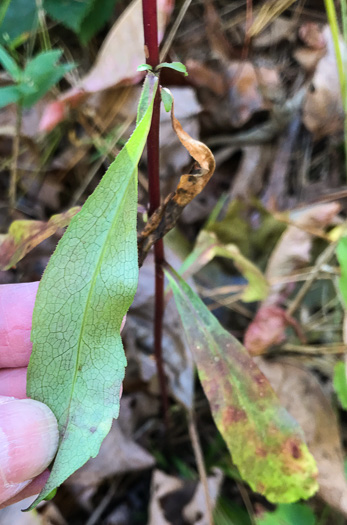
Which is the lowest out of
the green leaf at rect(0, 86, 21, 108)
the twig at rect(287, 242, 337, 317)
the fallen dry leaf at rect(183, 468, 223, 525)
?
the fallen dry leaf at rect(183, 468, 223, 525)

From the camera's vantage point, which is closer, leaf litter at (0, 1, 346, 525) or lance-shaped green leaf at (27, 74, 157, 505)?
lance-shaped green leaf at (27, 74, 157, 505)

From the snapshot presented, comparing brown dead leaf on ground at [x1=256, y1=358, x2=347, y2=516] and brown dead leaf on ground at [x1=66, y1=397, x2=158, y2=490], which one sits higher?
brown dead leaf on ground at [x1=256, y1=358, x2=347, y2=516]

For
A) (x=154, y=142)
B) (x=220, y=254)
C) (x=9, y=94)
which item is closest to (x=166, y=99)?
(x=154, y=142)

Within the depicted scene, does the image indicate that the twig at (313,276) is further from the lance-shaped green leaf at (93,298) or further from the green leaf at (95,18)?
the green leaf at (95,18)

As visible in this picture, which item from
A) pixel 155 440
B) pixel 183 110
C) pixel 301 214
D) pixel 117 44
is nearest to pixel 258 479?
pixel 155 440

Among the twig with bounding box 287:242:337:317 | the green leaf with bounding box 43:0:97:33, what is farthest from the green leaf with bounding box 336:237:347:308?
the green leaf with bounding box 43:0:97:33

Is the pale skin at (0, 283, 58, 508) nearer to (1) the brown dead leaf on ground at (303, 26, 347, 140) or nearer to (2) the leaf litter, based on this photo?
(2) the leaf litter

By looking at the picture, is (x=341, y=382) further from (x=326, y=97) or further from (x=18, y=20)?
(x=18, y=20)

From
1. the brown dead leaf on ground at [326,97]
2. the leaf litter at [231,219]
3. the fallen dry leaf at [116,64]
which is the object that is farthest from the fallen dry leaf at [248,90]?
the fallen dry leaf at [116,64]
